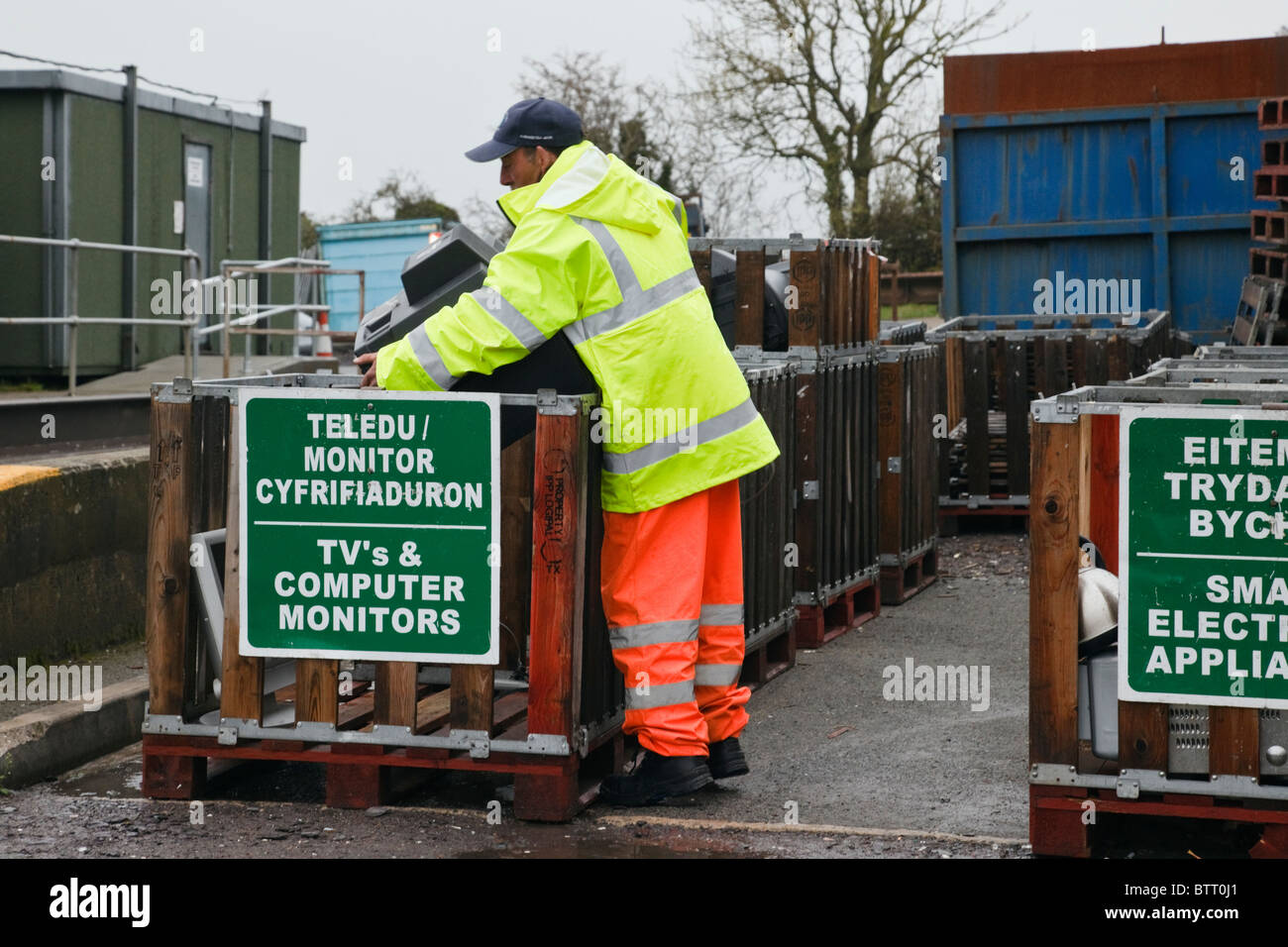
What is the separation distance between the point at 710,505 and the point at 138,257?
10886mm

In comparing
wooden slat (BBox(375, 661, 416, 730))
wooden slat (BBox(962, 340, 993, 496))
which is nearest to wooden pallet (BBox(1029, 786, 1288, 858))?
wooden slat (BBox(375, 661, 416, 730))

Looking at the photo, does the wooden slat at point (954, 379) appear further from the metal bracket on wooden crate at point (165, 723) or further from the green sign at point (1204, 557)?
the metal bracket on wooden crate at point (165, 723)

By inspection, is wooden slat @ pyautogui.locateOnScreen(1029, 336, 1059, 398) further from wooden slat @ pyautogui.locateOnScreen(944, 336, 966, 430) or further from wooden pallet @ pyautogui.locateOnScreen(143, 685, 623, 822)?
wooden pallet @ pyautogui.locateOnScreen(143, 685, 623, 822)

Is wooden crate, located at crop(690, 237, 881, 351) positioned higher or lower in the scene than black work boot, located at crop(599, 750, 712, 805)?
higher

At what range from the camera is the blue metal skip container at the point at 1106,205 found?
12.9m

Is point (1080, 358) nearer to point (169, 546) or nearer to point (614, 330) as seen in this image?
point (614, 330)

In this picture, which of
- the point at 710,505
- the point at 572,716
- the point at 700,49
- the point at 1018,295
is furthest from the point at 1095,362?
the point at 700,49

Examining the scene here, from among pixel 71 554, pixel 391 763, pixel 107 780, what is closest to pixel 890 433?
pixel 71 554

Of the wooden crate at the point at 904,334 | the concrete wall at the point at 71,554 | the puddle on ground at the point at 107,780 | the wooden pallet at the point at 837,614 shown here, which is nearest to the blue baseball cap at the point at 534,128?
the puddle on ground at the point at 107,780

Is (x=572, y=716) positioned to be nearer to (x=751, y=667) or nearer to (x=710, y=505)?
(x=710, y=505)

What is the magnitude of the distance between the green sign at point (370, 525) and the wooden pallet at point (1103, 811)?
1.70 meters

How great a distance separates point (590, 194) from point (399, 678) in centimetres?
162

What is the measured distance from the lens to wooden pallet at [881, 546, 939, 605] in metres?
9.20

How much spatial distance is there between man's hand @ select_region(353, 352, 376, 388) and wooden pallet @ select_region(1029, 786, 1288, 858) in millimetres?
2368
